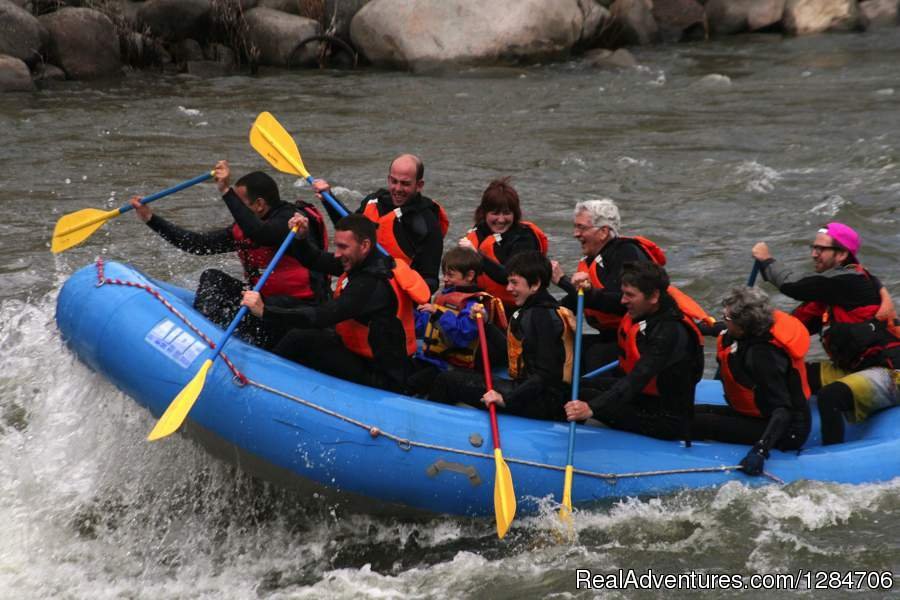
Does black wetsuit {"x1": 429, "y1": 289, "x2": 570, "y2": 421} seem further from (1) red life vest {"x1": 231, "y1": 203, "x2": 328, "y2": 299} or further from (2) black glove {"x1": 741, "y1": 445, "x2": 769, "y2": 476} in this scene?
(1) red life vest {"x1": 231, "y1": 203, "x2": 328, "y2": 299}

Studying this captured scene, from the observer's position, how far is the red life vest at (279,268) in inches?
230

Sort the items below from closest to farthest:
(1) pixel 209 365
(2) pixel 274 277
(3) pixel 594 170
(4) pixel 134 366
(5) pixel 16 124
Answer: (1) pixel 209 365, (4) pixel 134 366, (2) pixel 274 277, (3) pixel 594 170, (5) pixel 16 124

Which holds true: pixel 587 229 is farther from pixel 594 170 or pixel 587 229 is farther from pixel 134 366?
pixel 594 170

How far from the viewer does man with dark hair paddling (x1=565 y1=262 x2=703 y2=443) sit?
508 cm

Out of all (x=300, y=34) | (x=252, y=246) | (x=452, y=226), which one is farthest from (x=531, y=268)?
(x=300, y=34)

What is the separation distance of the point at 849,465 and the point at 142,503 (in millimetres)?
3130

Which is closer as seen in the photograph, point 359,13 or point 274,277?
point 274,277

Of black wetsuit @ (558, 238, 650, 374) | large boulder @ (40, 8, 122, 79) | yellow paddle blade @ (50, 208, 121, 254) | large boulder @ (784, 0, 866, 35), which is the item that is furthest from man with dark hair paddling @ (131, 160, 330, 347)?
large boulder @ (784, 0, 866, 35)

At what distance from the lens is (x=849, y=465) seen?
536cm

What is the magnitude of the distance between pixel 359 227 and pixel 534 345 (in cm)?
88

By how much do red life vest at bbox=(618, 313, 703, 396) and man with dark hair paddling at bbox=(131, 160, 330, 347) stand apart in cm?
150

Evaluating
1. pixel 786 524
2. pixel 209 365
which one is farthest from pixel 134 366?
pixel 786 524

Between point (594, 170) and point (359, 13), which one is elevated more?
point (359, 13)

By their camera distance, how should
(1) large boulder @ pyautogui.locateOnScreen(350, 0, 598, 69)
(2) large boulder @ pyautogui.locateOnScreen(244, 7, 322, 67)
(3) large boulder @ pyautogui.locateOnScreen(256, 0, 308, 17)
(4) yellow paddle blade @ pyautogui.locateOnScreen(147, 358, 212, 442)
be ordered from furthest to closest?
(3) large boulder @ pyautogui.locateOnScreen(256, 0, 308, 17) → (2) large boulder @ pyautogui.locateOnScreen(244, 7, 322, 67) → (1) large boulder @ pyautogui.locateOnScreen(350, 0, 598, 69) → (4) yellow paddle blade @ pyautogui.locateOnScreen(147, 358, 212, 442)
